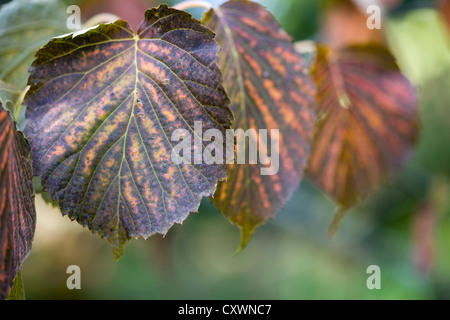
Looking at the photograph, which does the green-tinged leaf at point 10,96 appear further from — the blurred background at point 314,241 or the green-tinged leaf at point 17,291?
the blurred background at point 314,241

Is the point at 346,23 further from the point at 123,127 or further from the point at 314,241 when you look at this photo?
the point at 314,241

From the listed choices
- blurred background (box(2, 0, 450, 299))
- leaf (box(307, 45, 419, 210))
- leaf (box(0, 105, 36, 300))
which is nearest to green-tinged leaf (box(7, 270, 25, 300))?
leaf (box(0, 105, 36, 300))

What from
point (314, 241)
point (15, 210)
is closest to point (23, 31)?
point (15, 210)

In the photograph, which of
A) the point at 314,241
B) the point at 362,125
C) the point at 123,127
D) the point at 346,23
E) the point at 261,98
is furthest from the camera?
the point at 314,241

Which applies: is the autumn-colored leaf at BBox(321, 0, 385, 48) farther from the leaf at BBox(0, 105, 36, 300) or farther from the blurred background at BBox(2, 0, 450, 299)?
the leaf at BBox(0, 105, 36, 300)

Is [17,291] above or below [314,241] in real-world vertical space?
below

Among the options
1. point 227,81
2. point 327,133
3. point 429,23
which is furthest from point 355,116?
point 429,23

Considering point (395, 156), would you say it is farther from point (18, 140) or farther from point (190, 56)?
point (18, 140)
